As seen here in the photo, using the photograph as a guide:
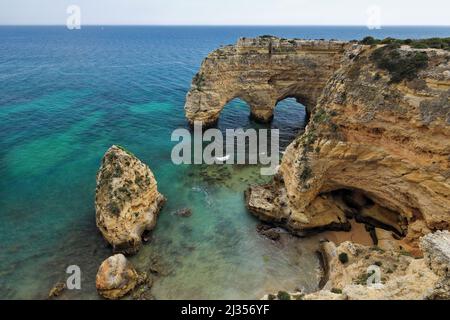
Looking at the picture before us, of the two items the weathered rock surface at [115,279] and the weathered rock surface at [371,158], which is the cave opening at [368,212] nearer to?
the weathered rock surface at [371,158]

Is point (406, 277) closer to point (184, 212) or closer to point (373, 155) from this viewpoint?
point (373, 155)

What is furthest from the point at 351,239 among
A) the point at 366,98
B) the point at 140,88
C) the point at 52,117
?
the point at 140,88

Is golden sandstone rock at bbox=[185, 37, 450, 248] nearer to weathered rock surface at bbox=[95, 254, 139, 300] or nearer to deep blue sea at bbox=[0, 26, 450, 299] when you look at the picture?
deep blue sea at bbox=[0, 26, 450, 299]

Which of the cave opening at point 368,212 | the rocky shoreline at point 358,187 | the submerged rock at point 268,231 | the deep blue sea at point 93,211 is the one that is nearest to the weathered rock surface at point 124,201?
the rocky shoreline at point 358,187

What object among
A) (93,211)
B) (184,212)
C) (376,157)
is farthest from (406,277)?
(93,211)

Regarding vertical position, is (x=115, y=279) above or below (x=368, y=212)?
below
